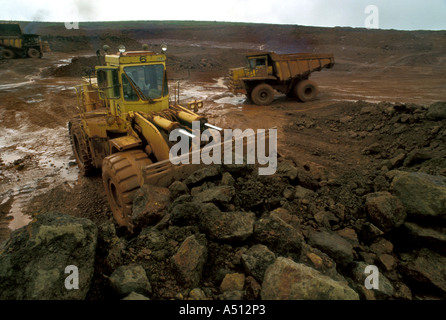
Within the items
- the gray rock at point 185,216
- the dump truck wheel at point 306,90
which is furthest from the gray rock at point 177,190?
the dump truck wheel at point 306,90

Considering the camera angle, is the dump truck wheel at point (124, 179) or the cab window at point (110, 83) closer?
the dump truck wheel at point (124, 179)

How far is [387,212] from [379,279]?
0.93m

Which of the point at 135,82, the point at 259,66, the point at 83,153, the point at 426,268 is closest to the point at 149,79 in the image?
the point at 135,82

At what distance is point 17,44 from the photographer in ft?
87.5

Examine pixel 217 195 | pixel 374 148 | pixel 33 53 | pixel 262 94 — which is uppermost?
pixel 33 53

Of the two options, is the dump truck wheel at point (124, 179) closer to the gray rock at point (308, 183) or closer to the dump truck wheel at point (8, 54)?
the gray rock at point (308, 183)

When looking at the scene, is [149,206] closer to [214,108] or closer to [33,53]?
[214,108]

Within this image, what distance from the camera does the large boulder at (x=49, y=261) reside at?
2240mm

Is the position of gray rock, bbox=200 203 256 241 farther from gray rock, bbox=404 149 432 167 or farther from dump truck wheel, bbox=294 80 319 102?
dump truck wheel, bbox=294 80 319 102

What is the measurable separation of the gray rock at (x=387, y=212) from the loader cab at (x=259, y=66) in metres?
11.5

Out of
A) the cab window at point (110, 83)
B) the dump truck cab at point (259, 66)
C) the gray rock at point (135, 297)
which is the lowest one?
the gray rock at point (135, 297)
